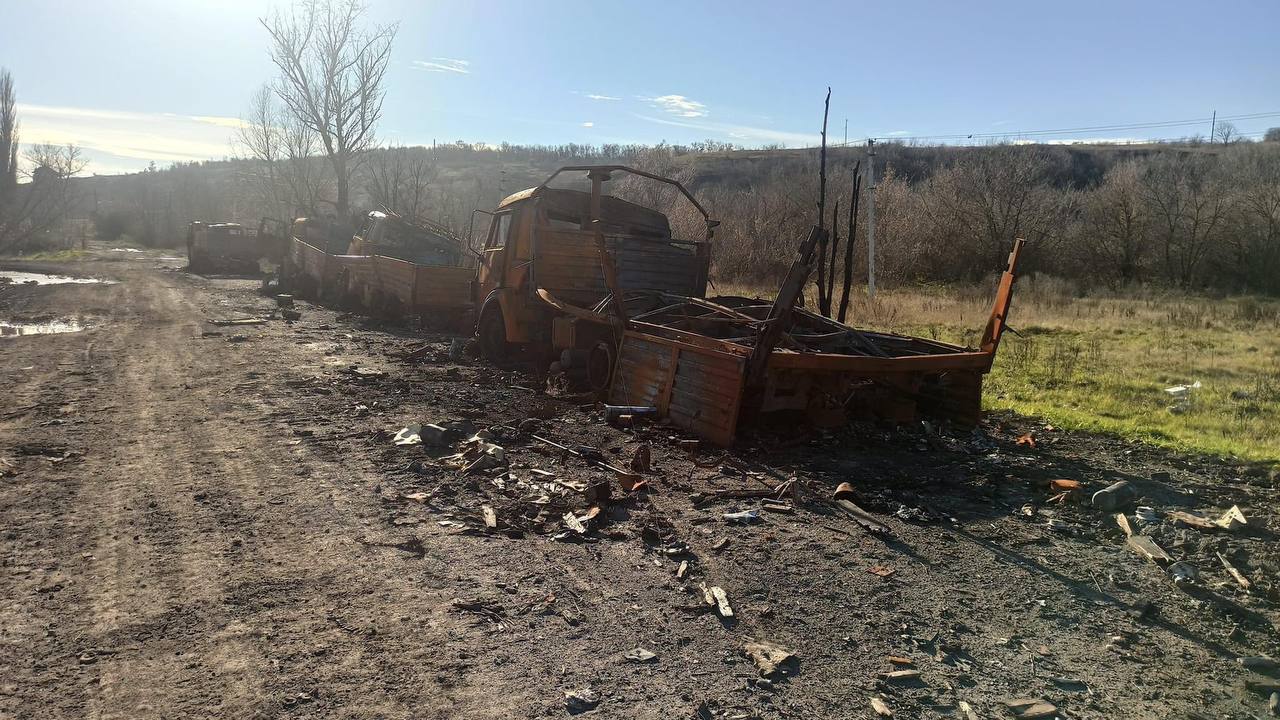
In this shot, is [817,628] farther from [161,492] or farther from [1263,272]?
[1263,272]

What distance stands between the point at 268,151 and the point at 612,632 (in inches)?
1842

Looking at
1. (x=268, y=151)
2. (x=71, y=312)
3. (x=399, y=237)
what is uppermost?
(x=268, y=151)

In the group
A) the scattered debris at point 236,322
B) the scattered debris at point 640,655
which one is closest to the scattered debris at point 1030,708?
the scattered debris at point 640,655

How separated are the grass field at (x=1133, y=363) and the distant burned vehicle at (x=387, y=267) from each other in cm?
995

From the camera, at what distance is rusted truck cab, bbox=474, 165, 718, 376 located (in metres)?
9.94

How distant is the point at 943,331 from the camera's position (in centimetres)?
1738

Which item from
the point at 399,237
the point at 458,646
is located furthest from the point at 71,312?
the point at 458,646

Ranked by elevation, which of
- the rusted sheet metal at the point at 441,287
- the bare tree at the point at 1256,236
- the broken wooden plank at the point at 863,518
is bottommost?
the broken wooden plank at the point at 863,518

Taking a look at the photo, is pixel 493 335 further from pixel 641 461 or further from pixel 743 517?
pixel 743 517

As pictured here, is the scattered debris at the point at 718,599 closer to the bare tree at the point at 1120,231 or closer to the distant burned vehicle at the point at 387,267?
the distant burned vehicle at the point at 387,267

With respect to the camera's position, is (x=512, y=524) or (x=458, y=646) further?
(x=512, y=524)

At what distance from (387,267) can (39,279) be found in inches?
758

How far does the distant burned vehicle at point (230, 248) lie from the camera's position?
31469 mm

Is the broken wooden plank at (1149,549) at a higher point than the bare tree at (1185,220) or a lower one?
lower
